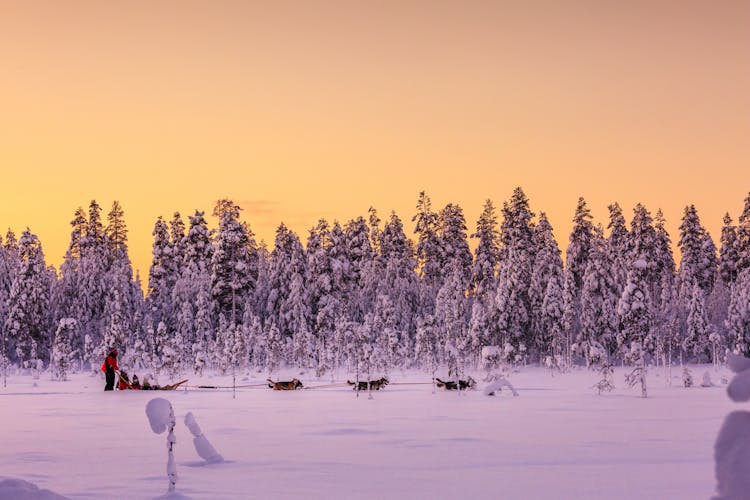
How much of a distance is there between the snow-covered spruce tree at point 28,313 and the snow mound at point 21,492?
5916cm

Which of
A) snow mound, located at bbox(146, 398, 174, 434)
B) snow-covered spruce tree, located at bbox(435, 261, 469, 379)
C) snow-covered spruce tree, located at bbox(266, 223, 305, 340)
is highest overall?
snow-covered spruce tree, located at bbox(266, 223, 305, 340)

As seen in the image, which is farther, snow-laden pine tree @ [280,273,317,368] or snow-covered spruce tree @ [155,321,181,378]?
snow-laden pine tree @ [280,273,317,368]

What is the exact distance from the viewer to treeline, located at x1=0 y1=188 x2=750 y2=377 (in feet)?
181

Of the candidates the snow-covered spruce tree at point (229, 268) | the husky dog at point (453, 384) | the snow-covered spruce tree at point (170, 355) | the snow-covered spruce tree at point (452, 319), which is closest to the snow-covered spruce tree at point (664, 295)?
the snow-covered spruce tree at point (452, 319)

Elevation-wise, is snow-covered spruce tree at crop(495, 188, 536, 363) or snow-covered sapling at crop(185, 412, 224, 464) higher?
snow-covered spruce tree at crop(495, 188, 536, 363)

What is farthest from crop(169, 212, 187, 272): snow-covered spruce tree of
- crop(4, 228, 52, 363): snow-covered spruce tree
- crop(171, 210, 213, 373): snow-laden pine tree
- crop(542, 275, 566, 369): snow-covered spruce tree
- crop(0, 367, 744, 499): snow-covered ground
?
crop(0, 367, 744, 499): snow-covered ground

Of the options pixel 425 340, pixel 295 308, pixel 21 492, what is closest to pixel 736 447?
pixel 21 492

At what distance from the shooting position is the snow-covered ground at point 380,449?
10.1m

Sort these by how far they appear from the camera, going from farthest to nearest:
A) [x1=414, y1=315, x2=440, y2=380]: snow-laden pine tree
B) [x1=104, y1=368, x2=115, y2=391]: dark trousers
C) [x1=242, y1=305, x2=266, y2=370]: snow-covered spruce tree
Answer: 1. [x1=414, y1=315, x2=440, y2=380]: snow-laden pine tree
2. [x1=242, y1=305, x2=266, y2=370]: snow-covered spruce tree
3. [x1=104, y1=368, x2=115, y2=391]: dark trousers

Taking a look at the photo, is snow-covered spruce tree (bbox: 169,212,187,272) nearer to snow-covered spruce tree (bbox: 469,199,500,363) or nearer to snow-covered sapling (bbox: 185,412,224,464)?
snow-covered spruce tree (bbox: 469,199,500,363)

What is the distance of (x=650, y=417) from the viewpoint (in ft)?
64.6

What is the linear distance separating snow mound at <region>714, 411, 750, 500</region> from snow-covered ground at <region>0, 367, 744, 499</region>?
18.7ft

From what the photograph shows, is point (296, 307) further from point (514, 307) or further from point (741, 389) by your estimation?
point (741, 389)

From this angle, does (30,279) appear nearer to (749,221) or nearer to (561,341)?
(561,341)
